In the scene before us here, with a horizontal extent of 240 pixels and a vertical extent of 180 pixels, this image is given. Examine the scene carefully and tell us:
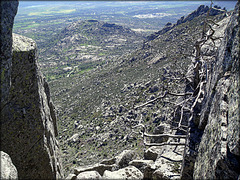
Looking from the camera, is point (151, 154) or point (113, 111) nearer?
point (151, 154)

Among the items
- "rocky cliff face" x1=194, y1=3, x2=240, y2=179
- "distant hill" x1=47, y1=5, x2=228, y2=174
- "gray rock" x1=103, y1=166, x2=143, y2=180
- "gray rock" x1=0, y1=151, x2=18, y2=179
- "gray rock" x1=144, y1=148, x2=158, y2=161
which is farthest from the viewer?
"distant hill" x1=47, y1=5, x2=228, y2=174

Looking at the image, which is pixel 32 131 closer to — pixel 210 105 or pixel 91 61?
pixel 210 105

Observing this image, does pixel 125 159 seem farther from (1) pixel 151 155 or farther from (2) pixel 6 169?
(2) pixel 6 169

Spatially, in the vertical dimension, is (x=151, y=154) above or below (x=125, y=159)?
above

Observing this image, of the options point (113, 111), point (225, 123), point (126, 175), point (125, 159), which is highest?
point (225, 123)


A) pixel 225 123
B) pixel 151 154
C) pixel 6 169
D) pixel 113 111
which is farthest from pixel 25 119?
pixel 113 111

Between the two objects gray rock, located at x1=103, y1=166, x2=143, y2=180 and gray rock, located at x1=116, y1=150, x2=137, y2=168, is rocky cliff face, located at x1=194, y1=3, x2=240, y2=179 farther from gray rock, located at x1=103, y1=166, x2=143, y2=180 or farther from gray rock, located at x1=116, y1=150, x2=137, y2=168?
gray rock, located at x1=116, y1=150, x2=137, y2=168

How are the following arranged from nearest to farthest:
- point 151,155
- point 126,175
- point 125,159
A: point 126,175 → point 151,155 → point 125,159

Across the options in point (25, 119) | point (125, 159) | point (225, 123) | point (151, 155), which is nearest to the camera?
point (225, 123)

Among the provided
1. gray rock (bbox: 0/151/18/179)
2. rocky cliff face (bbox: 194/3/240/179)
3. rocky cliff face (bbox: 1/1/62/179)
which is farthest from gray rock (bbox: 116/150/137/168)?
gray rock (bbox: 0/151/18/179)

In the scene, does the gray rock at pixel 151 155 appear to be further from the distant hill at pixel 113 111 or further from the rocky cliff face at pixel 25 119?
the distant hill at pixel 113 111

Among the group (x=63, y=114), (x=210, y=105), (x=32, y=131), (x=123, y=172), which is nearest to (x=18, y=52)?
(x=32, y=131)

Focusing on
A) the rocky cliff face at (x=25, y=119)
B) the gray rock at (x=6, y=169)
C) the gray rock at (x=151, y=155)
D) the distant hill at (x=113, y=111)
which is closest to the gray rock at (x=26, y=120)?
the rocky cliff face at (x=25, y=119)
